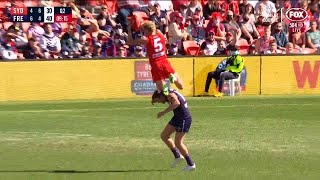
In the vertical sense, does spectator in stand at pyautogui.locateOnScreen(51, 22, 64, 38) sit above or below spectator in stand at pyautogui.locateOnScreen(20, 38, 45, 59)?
above

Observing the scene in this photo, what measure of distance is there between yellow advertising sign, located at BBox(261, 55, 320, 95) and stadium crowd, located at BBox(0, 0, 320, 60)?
1.30 meters

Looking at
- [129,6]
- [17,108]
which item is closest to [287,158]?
[17,108]

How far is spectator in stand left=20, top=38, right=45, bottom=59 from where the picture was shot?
25.9 metres

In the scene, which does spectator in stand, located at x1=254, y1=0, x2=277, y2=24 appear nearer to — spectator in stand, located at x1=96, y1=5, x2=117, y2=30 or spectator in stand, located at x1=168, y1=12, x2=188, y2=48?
spectator in stand, located at x1=168, y1=12, x2=188, y2=48

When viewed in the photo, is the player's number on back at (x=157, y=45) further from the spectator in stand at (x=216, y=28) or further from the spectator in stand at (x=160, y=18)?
the spectator in stand at (x=216, y=28)

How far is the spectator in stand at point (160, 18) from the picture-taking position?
2884 cm

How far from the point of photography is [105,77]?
26.2 m

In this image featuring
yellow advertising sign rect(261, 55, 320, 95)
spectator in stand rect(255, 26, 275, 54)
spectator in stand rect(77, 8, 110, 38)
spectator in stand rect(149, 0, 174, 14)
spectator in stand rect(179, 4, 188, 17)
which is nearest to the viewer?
spectator in stand rect(77, 8, 110, 38)

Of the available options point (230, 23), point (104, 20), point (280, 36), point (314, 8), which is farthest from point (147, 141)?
point (314, 8)

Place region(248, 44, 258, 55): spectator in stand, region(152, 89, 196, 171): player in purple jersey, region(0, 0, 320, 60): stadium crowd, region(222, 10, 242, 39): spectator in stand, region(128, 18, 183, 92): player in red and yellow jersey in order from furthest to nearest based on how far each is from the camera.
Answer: region(222, 10, 242, 39): spectator in stand
region(248, 44, 258, 55): spectator in stand
region(0, 0, 320, 60): stadium crowd
region(128, 18, 183, 92): player in red and yellow jersey
region(152, 89, 196, 171): player in purple jersey

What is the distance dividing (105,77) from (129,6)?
392 cm

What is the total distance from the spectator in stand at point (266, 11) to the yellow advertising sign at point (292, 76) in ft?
10.7

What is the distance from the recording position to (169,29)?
2877 centimetres

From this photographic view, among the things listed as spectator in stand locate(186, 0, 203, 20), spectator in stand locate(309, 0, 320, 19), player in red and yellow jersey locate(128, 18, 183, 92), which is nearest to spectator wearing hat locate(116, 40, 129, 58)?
spectator in stand locate(186, 0, 203, 20)
